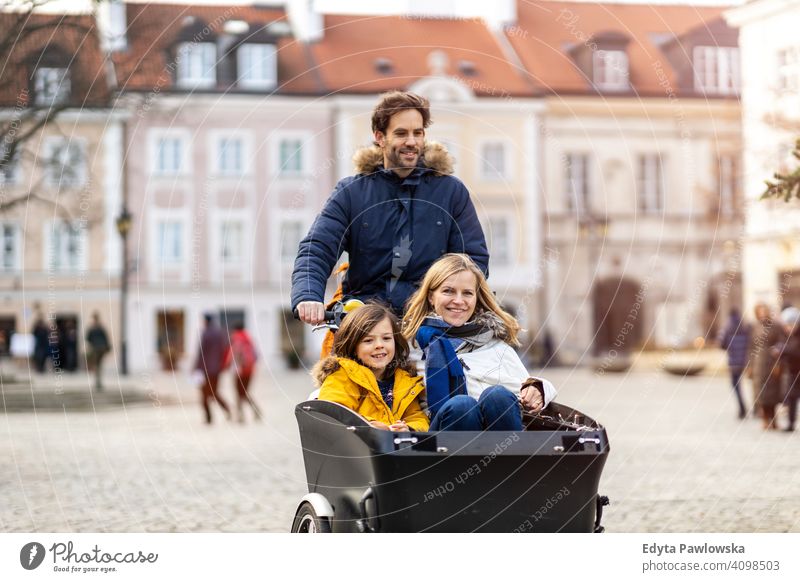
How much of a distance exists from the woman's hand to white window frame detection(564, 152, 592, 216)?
3127 centimetres

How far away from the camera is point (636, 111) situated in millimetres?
36906

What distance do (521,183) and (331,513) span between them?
115 ft

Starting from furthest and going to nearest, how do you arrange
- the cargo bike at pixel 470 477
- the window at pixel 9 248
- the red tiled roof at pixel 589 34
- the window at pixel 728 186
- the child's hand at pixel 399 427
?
the window at pixel 9 248
the red tiled roof at pixel 589 34
the window at pixel 728 186
the child's hand at pixel 399 427
the cargo bike at pixel 470 477

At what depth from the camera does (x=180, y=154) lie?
35688mm

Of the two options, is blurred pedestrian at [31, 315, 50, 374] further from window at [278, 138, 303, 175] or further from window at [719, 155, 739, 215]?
window at [719, 155, 739, 215]

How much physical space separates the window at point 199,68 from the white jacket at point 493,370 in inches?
970

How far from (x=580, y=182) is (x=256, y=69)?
30.3 ft

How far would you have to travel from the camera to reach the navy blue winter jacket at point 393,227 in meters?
5.25

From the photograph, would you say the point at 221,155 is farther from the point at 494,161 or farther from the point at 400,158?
the point at 400,158

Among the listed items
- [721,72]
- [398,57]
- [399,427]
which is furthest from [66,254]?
[399,427]

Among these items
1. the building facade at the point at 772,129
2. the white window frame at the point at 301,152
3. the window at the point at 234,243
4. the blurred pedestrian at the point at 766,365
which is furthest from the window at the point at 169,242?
the blurred pedestrian at the point at 766,365

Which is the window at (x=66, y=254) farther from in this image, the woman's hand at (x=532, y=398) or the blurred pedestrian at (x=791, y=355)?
the woman's hand at (x=532, y=398)

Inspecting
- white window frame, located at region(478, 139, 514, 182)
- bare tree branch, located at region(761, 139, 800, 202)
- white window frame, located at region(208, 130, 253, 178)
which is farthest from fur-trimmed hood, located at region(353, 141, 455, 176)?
white window frame, located at region(478, 139, 514, 182)

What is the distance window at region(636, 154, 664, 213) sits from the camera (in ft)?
120
